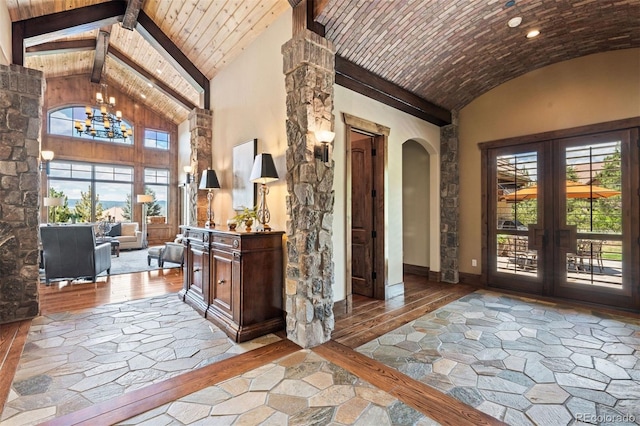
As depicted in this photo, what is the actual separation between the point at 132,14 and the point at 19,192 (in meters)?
3.04

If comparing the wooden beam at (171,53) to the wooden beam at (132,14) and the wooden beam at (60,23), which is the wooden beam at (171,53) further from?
the wooden beam at (60,23)

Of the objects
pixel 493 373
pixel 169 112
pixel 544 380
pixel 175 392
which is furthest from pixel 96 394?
pixel 169 112

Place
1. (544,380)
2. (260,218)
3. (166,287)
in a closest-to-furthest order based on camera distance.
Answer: (544,380)
(260,218)
(166,287)

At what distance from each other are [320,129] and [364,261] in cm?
238

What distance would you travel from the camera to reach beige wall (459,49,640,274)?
4.14m

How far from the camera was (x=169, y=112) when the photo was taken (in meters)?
10.6

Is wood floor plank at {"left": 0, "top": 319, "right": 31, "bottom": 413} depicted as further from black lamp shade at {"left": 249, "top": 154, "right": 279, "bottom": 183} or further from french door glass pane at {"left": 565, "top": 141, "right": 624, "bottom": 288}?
french door glass pane at {"left": 565, "top": 141, "right": 624, "bottom": 288}

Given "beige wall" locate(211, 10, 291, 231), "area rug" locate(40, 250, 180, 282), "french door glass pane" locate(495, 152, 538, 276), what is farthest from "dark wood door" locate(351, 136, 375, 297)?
"area rug" locate(40, 250, 180, 282)

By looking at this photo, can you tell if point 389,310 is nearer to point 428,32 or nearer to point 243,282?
point 243,282

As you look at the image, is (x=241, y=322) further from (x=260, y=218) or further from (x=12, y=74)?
(x=12, y=74)

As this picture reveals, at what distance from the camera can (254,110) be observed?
13.7 ft

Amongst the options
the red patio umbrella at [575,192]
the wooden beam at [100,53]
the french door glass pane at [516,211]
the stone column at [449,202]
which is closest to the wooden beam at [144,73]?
the wooden beam at [100,53]

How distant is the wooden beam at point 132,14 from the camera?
441cm

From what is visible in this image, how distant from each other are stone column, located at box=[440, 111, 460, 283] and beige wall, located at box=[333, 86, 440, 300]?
0.32 ft
